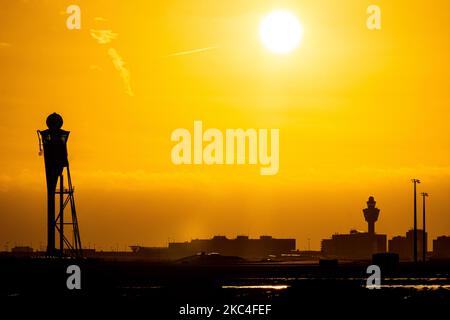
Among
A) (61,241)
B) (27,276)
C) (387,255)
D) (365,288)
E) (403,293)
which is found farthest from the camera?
(387,255)
